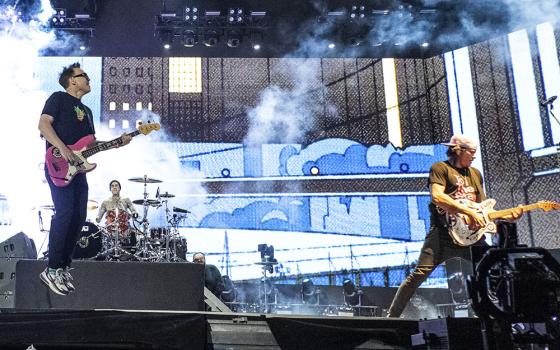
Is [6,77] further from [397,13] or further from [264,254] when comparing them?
[397,13]

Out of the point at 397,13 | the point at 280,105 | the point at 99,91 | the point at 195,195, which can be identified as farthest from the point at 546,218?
the point at 99,91

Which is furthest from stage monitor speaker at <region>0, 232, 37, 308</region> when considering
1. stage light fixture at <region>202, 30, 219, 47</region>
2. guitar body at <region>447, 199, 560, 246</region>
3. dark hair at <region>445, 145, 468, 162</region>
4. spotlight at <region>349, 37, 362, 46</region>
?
spotlight at <region>349, 37, 362, 46</region>

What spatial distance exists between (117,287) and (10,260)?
1681mm

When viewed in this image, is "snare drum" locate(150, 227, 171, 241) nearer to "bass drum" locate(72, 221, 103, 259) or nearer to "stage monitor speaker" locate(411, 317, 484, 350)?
"bass drum" locate(72, 221, 103, 259)

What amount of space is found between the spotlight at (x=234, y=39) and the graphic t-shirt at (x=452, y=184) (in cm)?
648

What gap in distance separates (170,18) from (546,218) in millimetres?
7286

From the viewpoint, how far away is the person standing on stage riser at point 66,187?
4.96 m

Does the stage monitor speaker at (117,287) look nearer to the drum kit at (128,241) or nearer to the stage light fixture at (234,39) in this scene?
the drum kit at (128,241)

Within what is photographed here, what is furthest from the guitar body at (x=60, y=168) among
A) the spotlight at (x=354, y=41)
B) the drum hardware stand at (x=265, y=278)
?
the spotlight at (x=354, y=41)

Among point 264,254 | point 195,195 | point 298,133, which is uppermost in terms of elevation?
point 298,133

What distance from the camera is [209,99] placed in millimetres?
11648

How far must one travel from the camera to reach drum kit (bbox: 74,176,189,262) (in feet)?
25.4

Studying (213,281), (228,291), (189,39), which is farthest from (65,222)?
(189,39)

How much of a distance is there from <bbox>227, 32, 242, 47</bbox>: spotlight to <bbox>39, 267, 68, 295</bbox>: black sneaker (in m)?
6.86
